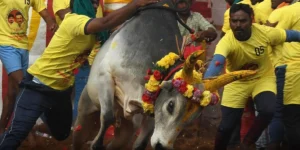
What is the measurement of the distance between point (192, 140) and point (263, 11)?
74.1 inches

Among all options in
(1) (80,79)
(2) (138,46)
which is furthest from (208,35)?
(1) (80,79)

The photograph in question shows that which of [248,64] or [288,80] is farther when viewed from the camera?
[288,80]

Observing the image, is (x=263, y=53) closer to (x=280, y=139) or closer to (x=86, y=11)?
(x=280, y=139)

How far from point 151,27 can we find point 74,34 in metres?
0.78

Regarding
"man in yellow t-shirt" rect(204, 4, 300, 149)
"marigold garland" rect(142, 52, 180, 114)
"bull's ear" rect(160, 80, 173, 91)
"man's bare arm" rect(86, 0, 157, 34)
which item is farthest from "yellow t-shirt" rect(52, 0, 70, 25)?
"bull's ear" rect(160, 80, 173, 91)

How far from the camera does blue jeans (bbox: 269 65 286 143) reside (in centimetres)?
973

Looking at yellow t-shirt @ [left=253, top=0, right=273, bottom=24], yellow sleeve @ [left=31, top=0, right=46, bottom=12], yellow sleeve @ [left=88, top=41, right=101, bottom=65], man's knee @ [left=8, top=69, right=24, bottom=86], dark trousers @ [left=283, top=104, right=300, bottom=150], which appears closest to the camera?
yellow sleeve @ [left=88, top=41, right=101, bottom=65]

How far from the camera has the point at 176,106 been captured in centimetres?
788

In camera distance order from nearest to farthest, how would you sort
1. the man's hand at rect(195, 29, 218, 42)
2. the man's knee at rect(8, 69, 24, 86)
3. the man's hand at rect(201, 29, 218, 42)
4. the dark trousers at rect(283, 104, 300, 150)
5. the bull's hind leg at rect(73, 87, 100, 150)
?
the bull's hind leg at rect(73, 87, 100, 150), the dark trousers at rect(283, 104, 300, 150), the man's hand at rect(195, 29, 218, 42), the man's hand at rect(201, 29, 218, 42), the man's knee at rect(8, 69, 24, 86)

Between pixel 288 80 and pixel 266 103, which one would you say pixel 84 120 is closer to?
pixel 266 103

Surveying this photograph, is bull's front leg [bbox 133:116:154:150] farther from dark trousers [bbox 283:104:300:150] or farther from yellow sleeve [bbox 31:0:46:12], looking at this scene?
yellow sleeve [bbox 31:0:46:12]

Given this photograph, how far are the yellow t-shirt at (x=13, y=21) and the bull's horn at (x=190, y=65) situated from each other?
3.18 meters

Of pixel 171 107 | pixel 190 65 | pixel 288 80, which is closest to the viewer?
pixel 190 65

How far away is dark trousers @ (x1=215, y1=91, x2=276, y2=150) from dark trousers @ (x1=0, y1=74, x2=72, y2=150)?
1.72 meters
